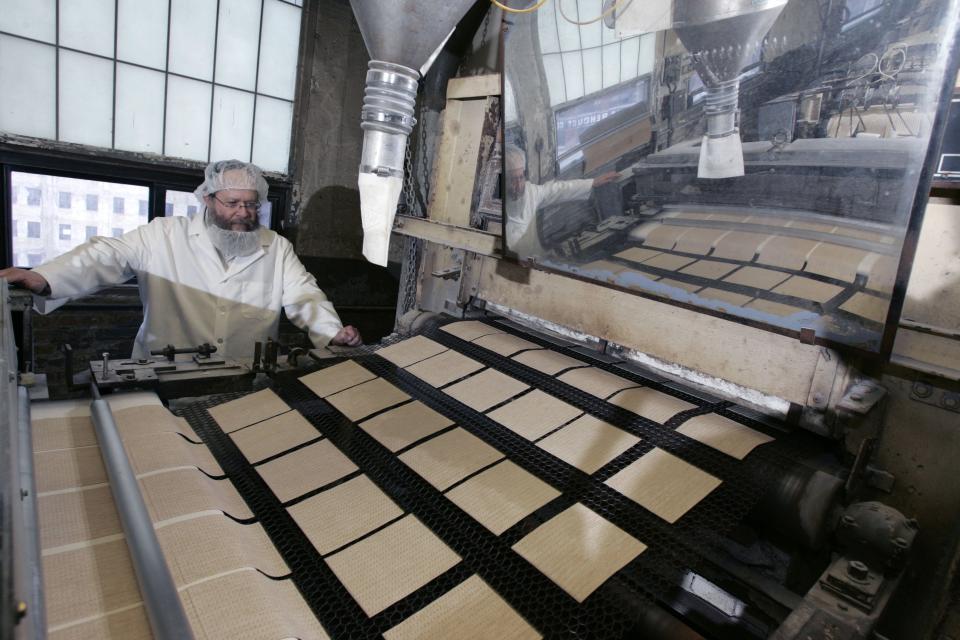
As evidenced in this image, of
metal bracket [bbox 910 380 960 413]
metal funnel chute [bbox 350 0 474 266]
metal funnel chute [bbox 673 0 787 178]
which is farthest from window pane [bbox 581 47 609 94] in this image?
metal bracket [bbox 910 380 960 413]

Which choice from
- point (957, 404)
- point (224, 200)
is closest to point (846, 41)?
point (957, 404)

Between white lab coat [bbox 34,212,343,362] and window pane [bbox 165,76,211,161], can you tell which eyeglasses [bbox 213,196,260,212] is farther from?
window pane [bbox 165,76,211,161]

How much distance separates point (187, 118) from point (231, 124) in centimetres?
31

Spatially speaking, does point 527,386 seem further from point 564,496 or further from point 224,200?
point 224,200

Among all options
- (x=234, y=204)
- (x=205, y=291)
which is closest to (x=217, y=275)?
(x=205, y=291)

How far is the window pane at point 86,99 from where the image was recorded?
354cm

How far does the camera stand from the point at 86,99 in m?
3.62

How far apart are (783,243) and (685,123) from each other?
430 millimetres

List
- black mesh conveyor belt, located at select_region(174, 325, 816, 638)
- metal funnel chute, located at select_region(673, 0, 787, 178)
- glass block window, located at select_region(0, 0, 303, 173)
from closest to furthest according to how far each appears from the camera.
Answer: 1. black mesh conveyor belt, located at select_region(174, 325, 816, 638)
2. metal funnel chute, located at select_region(673, 0, 787, 178)
3. glass block window, located at select_region(0, 0, 303, 173)

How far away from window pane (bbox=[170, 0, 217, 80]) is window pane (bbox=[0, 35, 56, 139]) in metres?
0.75

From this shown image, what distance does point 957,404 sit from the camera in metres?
1.30

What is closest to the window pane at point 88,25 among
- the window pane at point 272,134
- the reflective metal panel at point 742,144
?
the window pane at point 272,134

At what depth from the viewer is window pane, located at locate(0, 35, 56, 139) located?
3.35 metres

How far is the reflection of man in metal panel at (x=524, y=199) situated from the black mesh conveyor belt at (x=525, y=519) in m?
0.67
